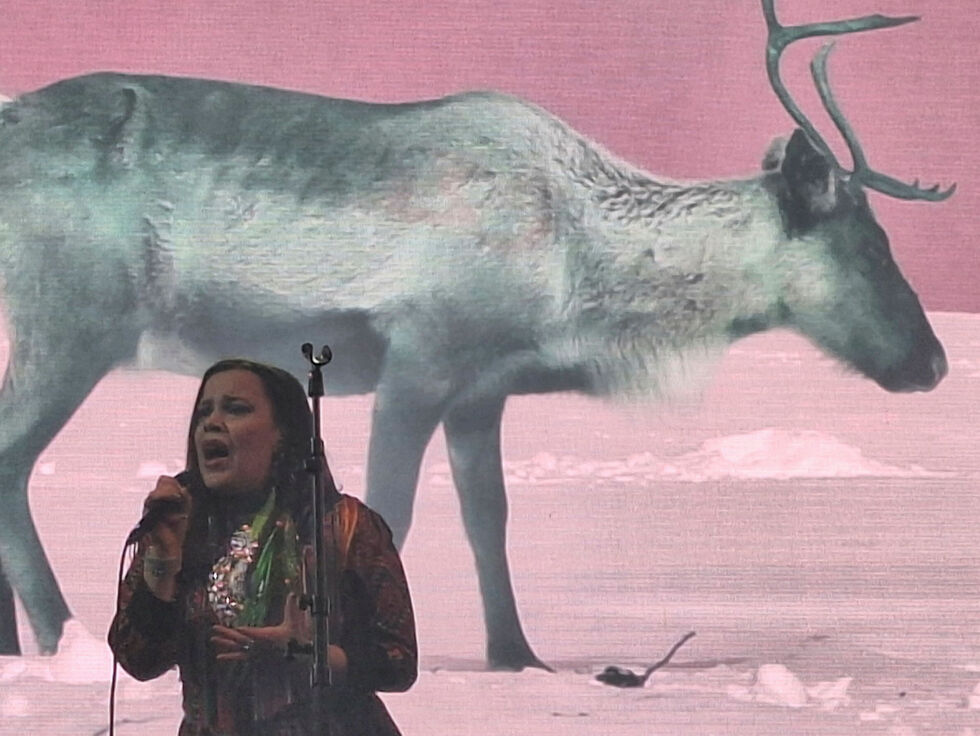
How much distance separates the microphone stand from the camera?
7.93 feet

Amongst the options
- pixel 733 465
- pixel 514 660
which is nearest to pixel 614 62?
pixel 733 465

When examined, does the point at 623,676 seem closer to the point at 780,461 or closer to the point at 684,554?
the point at 684,554

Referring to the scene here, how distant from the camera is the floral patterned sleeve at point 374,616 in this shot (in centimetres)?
250

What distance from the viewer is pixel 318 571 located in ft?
8.06

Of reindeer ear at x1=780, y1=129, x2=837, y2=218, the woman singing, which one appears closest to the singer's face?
the woman singing

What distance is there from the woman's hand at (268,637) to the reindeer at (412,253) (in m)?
0.43

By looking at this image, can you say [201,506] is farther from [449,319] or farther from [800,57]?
[800,57]

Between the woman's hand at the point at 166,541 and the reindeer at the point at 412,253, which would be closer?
the woman's hand at the point at 166,541

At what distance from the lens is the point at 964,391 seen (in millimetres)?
2875

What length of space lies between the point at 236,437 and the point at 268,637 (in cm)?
32

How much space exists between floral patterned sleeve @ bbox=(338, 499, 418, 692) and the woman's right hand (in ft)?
0.86

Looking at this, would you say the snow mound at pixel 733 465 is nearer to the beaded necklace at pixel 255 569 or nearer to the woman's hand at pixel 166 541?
the beaded necklace at pixel 255 569

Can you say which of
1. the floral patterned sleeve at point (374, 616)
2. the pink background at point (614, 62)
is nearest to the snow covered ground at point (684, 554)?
the floral patterned sleeve at point (374, 616)

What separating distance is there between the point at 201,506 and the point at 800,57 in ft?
4.41
